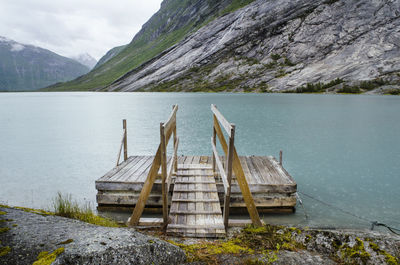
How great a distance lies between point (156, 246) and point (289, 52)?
361ft

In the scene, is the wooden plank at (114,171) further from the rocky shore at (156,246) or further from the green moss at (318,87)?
the green moss at (318,87)

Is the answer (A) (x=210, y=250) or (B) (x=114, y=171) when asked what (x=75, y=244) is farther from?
(B) (x=114, y=171)

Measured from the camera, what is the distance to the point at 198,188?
7.98m

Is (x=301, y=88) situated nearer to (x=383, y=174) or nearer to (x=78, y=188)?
(x=383, y=174)

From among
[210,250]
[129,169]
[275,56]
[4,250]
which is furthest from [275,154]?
[275,56]

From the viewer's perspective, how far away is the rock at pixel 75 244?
2.83 metres

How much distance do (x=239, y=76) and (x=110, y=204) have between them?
99.3m

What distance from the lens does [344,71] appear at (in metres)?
82.5

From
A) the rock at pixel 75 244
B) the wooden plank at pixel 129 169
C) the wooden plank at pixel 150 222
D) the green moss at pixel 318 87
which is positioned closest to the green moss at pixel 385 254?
the rock at pixel 75 244

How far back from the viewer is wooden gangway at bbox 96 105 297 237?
19.2 ft

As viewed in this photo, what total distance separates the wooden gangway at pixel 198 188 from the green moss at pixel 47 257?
10.1 ft

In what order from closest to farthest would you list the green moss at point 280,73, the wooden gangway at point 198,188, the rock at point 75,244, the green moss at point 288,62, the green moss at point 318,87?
the rock at point 75,244
the wooden gangway at point 198,188
the green moss at point 318,87
the green moss at point 280,73
the green moss at point 288,62

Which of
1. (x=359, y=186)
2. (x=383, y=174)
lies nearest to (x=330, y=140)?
(x=383, y=174)

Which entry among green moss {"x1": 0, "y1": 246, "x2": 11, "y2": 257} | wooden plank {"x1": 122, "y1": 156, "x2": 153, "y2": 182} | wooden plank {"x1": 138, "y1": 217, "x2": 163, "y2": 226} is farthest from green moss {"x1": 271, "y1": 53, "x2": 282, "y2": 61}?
green moss {"x1": 0, "y1": 246, "x2": 11, "y2": 257}
